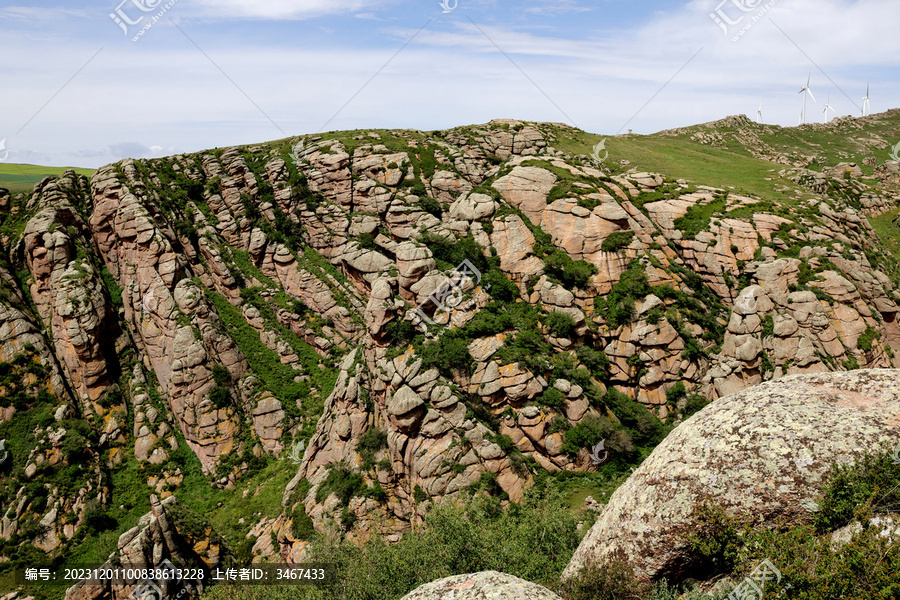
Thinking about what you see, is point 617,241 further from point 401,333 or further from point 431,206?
point 431,206

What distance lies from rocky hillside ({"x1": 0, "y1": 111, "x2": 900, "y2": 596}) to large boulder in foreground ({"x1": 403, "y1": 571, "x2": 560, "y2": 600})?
17068 mm

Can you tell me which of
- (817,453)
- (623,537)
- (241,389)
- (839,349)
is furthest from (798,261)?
(241,389)

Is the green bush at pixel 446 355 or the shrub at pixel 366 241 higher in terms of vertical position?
the shrub at pixel 366 241

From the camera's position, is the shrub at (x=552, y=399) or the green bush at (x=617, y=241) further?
the green bush at (x=617, y=241)

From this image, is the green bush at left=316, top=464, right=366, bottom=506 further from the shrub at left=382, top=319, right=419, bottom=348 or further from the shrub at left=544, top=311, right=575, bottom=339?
the shrub at left=544, top=311, right=575, bottom=339

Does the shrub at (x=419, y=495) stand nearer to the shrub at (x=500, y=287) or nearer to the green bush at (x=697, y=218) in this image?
the shrub at (x=500, y=287)

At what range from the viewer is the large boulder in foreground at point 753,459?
1452 cm

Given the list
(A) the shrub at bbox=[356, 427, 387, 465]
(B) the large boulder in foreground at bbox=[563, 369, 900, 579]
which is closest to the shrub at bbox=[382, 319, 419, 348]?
(A) the shrub at bbox=[356, 427, 387, 465]

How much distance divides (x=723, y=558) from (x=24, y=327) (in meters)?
61.5

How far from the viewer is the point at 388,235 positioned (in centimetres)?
5794

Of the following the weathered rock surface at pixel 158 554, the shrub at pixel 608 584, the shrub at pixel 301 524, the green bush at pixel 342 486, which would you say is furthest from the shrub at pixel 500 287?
the weathered rock surface at pixel 158 554

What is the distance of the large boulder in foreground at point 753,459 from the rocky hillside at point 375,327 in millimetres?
16181

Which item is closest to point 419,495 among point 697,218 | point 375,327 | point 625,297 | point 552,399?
point 552,399

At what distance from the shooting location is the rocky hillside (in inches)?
1382
